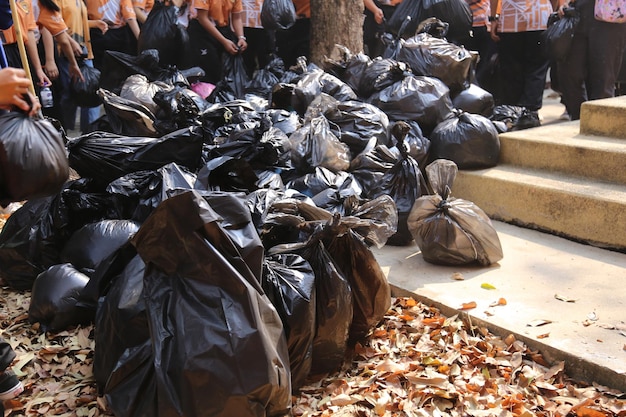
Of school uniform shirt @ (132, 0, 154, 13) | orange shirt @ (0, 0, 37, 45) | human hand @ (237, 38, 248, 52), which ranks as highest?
school uniform shirt @ (132, 0, 154, 13)

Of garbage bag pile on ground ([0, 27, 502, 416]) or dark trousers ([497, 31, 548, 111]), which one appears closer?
garbage bag pile on ground ([0, 27, 502, 416])

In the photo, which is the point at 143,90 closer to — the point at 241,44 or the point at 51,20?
the point at 51,20

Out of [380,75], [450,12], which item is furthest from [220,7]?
[380,75]

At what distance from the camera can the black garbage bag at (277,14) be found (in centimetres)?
699

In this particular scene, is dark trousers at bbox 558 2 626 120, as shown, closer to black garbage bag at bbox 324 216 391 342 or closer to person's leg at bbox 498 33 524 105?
person's leg at bbox 498 33 524 105

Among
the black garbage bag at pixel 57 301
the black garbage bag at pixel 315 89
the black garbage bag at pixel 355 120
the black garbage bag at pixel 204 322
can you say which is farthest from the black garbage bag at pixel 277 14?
the black garbage bag at pixel 204 322

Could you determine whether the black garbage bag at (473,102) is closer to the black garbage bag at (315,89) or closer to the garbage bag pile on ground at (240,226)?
the garbage bag pile on ground at (240,226)

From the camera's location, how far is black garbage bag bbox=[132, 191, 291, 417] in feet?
6.66

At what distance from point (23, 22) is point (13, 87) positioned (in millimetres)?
3812

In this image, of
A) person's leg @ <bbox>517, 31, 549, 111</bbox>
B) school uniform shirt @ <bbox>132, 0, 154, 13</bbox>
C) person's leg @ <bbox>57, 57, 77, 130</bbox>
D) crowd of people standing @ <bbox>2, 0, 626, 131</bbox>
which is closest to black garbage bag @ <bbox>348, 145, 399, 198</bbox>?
crowd of people standing @ <bbox>2, 0, 626, 131</bbox>

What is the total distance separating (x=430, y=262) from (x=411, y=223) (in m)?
0.26

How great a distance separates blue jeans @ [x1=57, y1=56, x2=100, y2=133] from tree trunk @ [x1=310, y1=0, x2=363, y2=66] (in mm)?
2612

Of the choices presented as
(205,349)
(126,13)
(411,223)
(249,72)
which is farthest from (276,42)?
(205,349)

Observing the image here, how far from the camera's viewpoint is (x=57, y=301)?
307 cm
